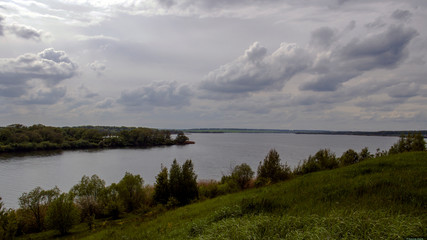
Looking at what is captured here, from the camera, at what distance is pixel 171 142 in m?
125

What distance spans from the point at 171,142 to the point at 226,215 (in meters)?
119

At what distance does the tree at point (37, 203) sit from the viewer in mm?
28453

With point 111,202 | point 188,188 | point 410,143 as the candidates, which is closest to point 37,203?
point 111,202

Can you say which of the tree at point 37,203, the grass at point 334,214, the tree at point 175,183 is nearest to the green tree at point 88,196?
the tree at point 37,203

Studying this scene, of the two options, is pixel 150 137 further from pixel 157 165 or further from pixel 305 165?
pixel 305 165

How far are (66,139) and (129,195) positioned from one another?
306ft

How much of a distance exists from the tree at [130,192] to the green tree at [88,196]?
10.3ft

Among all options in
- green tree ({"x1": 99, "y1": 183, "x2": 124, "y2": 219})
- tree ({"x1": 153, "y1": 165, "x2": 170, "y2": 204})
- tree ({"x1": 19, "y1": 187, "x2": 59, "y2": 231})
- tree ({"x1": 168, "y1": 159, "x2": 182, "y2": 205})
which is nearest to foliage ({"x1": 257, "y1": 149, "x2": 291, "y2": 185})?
tree ({"x1": 168, "y1": 159, "x2": 182, "y2": 205})

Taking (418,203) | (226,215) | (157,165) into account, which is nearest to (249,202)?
(226,215)

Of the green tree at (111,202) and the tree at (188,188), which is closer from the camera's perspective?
the tree at (188,188)

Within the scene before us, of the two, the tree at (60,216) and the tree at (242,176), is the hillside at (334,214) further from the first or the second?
the tree at (60,216)

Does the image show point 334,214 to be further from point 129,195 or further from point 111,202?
point 129,195

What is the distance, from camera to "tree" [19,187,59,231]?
1120 inches

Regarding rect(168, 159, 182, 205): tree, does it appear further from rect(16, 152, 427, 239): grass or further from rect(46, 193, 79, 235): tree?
rect(16, 152, 427, 239): grass
